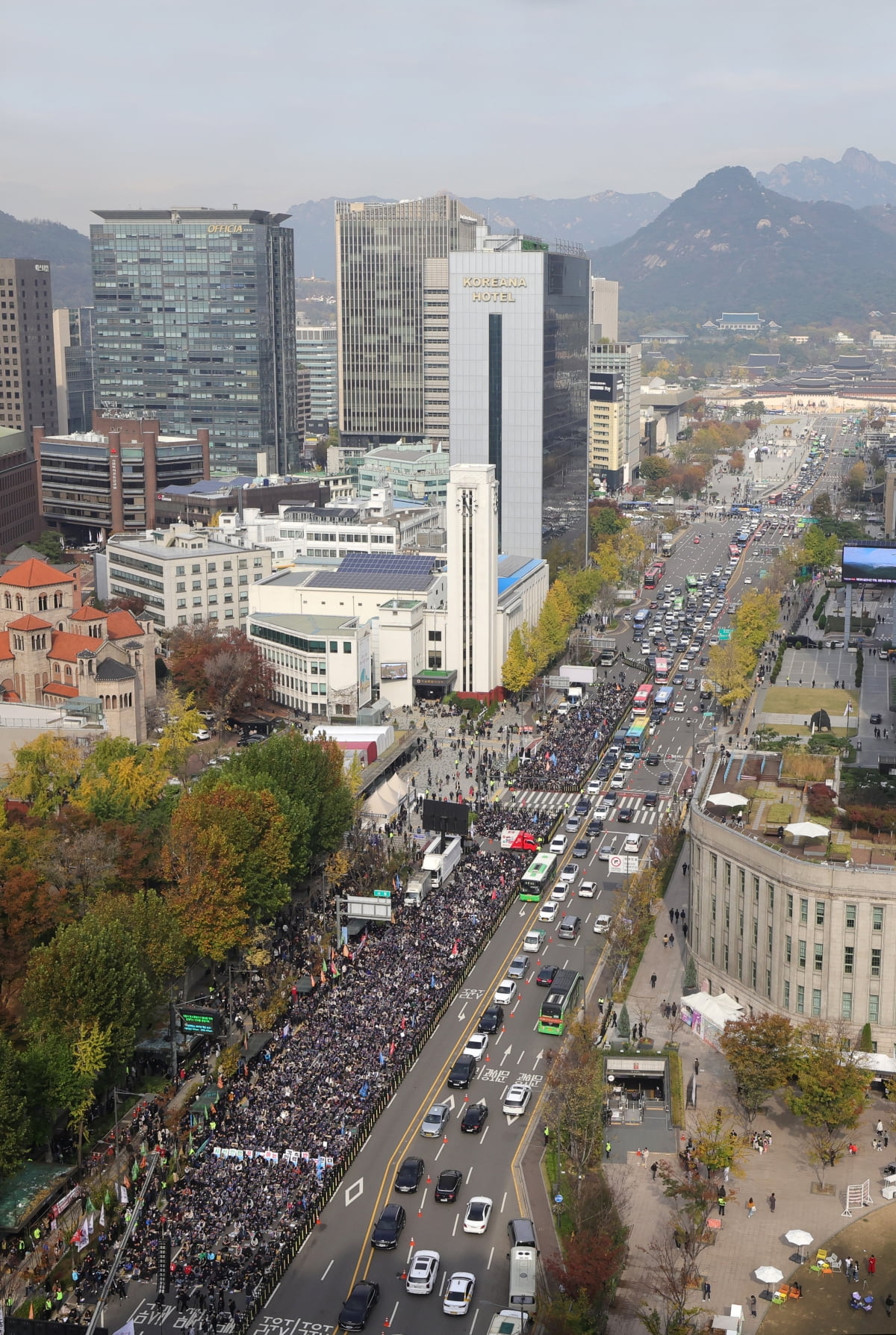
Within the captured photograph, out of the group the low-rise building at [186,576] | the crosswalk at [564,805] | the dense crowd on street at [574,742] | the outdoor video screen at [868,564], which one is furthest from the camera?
the outdoor video screen at [868,564]

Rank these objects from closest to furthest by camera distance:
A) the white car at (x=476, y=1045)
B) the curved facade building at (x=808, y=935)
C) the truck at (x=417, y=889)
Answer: the curved facade building at (x=808, y=935), the white car at (x=476, y=1045), the truck at (x=417, y=889)

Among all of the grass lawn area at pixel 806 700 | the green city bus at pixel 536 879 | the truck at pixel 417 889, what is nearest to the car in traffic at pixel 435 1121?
the truck at pixel 417 889

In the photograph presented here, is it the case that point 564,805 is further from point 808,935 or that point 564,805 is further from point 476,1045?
point 808,935

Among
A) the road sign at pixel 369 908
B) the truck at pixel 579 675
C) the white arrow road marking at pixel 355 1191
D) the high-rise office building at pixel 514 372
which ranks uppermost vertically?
the high-rise office building at pixel 514 372

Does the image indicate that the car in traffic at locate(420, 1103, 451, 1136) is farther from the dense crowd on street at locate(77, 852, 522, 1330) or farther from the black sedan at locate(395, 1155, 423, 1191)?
the black sedan at locate(395, 1155, 423, 1191)

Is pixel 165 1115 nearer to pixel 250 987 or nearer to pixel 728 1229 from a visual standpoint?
pixel 250 987

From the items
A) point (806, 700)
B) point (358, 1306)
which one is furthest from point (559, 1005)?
point (806, 700)

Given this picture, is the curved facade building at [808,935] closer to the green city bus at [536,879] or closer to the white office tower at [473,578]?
the green city bus at [536,879]
